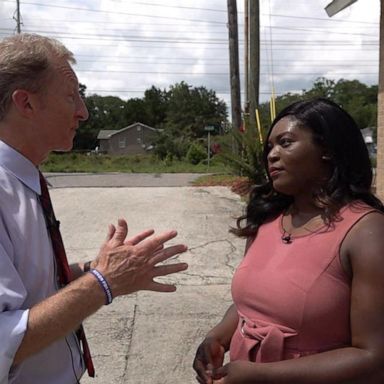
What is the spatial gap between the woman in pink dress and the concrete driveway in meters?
2.24

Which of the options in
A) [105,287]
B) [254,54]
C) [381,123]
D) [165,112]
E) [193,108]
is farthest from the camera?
[165,112]

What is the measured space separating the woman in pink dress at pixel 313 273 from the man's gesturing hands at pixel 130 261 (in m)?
0.40

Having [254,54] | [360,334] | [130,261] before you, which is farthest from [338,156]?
[254,54]

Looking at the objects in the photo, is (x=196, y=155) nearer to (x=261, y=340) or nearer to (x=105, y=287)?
(x=261, y=340)

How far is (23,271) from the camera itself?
1648 mm

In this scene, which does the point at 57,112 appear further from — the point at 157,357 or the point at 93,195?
the point at 93,195

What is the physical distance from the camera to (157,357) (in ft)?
14.5

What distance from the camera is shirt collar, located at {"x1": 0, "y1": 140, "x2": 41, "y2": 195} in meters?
1.74

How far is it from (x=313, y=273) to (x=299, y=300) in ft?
0.31

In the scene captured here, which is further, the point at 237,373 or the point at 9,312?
the point at 237,373

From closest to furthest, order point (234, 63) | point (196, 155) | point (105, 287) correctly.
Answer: point (105, 287) → point (234, 63) → point (196, 155)

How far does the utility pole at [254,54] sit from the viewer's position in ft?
56.1

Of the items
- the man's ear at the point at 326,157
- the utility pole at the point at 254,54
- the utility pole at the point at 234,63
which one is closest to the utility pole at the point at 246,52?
the utility pole at the point at 254,54

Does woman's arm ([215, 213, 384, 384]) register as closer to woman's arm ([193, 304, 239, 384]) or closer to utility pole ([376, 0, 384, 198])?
woman's arm ([193, 304, 239, 384])
